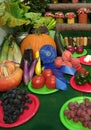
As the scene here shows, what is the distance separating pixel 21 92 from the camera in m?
0.91

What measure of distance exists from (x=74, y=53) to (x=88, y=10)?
647 millimetres

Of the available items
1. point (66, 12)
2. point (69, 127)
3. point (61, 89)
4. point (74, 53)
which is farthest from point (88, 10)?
point (69, 127)

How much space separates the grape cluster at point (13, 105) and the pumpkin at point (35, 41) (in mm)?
430

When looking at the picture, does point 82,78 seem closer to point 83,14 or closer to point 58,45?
point 58,45

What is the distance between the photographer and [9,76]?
3.43ft

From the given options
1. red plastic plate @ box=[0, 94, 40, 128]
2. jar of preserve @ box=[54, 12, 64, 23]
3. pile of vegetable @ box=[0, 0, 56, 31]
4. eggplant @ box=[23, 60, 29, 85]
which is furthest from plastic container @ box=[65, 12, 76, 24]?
red plastic plate @ box=[0, 94, 40, 128]

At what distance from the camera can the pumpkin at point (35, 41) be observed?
129 cm

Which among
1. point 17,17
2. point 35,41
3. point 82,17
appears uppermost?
point 17,17

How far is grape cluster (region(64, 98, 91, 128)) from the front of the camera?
79cm

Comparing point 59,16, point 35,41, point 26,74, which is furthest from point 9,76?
point 59,16

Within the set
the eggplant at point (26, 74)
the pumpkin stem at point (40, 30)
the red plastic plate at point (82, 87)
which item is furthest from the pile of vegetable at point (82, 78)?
the pumpkin stem at point (40, 30)

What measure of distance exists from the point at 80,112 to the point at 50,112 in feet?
0.50

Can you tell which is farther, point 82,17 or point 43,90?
point 82,17

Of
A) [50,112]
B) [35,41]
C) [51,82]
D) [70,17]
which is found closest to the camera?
[50,112]
